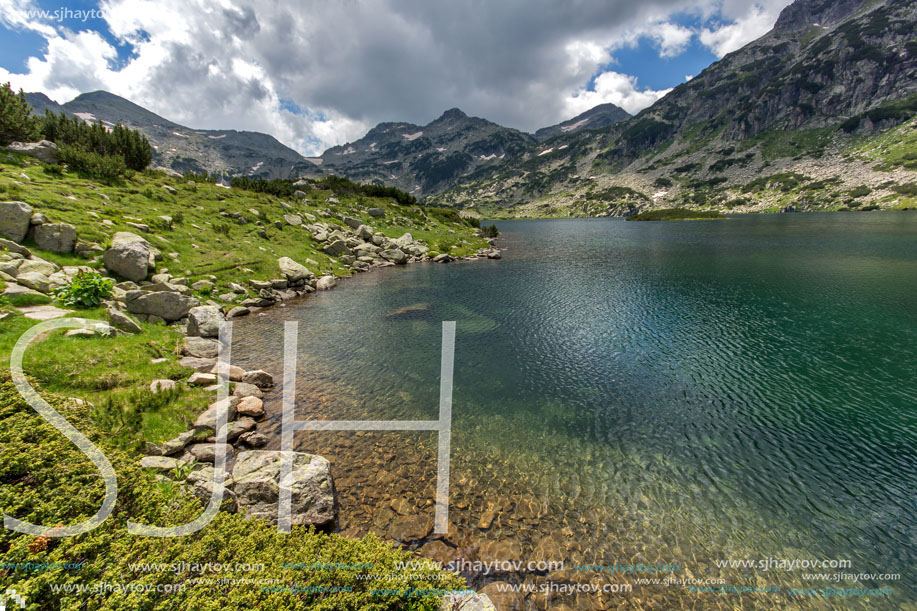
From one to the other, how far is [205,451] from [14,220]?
2284 centimetres

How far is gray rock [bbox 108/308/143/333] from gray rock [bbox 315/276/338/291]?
23647 millimetres

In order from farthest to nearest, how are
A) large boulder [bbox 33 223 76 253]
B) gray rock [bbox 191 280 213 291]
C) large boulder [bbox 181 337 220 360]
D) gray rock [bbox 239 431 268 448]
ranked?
gray rock [bbox 191 280 213 291] < large boulder [bbox 33 223 76 253] < large boulder [bbox 181 337 220 360] < gray rock [bbox 239 431 268 448]

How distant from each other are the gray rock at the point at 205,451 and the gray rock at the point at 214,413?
987mm

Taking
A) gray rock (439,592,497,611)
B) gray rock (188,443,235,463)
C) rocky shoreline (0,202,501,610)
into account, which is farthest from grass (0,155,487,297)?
gray rock (439,592,497,611)

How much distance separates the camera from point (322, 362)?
72.5 feet

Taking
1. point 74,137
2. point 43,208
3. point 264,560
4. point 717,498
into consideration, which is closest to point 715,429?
point 717,498

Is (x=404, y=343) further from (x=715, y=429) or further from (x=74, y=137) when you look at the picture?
(x=74, y=137)

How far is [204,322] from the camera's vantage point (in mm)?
21891

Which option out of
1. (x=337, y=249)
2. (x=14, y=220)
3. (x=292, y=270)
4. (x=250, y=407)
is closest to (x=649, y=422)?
(x=250, y=407)

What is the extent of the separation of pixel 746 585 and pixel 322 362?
71.6 feet

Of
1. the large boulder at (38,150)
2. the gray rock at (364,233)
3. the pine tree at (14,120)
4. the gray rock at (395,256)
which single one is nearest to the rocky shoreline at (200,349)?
the large boulder at (38,150)

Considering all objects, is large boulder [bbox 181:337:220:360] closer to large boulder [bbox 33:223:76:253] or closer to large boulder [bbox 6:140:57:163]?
Result: large boulder [bbox 33:223:76:253]

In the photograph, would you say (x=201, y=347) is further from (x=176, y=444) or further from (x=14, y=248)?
(x=14, y=248)

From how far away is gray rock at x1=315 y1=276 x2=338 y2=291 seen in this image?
41497mm
